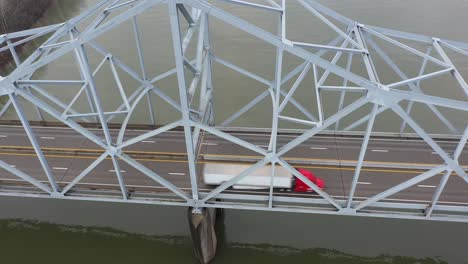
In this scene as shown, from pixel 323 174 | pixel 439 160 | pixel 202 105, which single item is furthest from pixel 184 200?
pixel 439 160

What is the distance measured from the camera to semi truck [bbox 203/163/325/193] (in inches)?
794

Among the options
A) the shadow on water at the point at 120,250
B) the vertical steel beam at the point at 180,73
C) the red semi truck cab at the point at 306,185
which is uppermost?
the vertical steel beam at the point at 180,73

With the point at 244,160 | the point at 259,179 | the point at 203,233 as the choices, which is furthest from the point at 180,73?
the point at 203,233

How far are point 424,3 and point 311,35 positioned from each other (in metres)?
18.2

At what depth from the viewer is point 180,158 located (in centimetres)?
2238

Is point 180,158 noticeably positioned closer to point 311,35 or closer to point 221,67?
point 221,67

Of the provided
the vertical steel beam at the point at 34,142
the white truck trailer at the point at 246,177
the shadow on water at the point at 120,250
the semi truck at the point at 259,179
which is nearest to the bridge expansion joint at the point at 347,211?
the semi truck at the point at 259,179

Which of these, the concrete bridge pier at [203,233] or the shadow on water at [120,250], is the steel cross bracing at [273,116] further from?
the shadow on water at [120,250]

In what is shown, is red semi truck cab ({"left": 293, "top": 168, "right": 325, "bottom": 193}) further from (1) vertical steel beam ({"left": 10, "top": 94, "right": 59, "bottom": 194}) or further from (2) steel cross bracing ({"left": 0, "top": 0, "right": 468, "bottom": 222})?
(1) vertical steel beam ({"left": 10, "top": 94, "right": 59, "bottom": 194})

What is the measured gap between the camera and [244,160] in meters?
22.2

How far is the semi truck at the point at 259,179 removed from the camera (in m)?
20.2

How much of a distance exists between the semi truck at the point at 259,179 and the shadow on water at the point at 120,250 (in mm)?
5116

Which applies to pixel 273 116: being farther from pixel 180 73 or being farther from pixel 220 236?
pixel 220 236

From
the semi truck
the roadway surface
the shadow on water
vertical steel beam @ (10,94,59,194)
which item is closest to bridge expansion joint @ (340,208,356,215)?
the roadway surface
